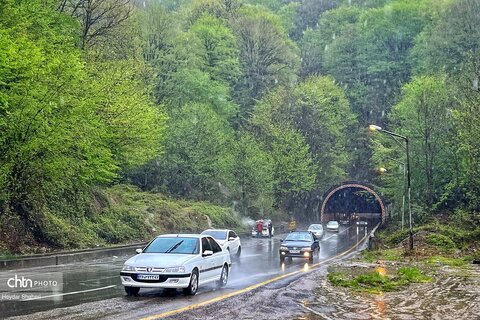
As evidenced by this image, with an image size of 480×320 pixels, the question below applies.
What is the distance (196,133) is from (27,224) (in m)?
29.5

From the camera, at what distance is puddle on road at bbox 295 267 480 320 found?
1270 cm

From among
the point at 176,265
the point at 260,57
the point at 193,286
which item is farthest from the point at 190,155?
the point at 176,265

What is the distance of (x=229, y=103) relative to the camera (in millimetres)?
75750

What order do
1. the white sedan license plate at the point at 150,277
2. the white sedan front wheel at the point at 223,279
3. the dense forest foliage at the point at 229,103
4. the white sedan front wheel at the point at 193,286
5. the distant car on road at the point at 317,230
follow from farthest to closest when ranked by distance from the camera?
the distant car on road at the point at 317,230 → the dense forest foliage at the point at 229,103 → the white sedan front wheel at the point at 223,279 → the white sedan front wheel at the point at 193,286 → the white sedan license plate at the point at 150,277

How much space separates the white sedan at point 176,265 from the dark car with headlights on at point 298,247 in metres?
14.9

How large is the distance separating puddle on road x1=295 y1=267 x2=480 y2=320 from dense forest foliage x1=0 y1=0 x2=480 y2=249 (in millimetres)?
16016

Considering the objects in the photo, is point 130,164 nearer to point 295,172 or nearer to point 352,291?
point 352,291

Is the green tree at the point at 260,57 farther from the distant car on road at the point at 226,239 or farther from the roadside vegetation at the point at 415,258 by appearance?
the distant car on road at the point at 226,239

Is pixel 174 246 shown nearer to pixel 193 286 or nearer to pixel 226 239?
pixel 193 286

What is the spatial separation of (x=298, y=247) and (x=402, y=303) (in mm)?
17914

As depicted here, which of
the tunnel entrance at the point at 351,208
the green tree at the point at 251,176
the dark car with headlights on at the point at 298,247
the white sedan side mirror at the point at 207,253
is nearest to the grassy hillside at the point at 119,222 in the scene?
the green tree at the point at 251,176

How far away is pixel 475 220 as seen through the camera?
44.9 meters

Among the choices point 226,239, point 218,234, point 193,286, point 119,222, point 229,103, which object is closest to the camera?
point 193,286

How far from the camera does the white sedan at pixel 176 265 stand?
14.5 meters
